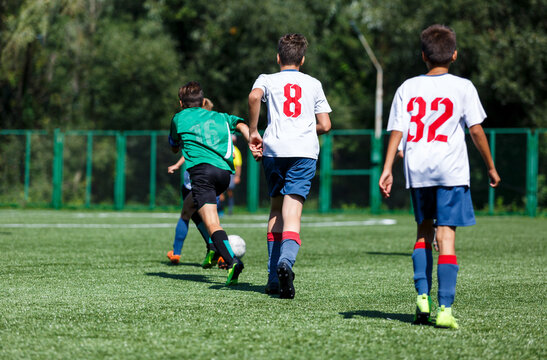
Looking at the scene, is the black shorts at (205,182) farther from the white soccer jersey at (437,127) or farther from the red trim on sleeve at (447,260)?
the red trim on sleeve at (447,260)

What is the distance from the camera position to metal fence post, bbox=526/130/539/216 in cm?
2291

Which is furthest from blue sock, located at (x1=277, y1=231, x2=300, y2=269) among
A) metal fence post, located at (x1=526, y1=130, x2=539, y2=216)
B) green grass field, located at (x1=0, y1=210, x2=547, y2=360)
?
metal fence post, located at (x1=526, y1=130, x2=539, y2=216)

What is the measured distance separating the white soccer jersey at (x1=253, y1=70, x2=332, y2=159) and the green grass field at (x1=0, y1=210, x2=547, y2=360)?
3.81 feet

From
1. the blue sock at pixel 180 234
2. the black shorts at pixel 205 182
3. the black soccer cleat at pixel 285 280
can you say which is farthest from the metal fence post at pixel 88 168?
the black soccer cleat at pixel 285 280

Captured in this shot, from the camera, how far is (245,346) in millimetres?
3863

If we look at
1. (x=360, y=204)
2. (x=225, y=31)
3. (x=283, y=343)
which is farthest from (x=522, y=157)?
(x=283, y=343)

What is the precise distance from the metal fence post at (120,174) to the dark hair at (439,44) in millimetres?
22258

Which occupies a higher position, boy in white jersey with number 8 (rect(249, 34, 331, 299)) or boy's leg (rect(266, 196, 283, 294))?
boy in white jersey with number 8 (rect(249, 34, 331, 299))

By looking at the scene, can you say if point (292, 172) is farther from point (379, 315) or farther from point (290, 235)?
point (379, 315)

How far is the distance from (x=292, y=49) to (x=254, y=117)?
65cm

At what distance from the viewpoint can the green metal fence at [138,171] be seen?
977 inches

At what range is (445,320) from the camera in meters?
4.42

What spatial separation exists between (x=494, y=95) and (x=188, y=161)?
974 inches

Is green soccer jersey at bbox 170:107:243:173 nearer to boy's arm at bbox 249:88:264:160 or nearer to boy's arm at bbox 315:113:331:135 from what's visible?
boy's arm at bbox 249:88:264:160
